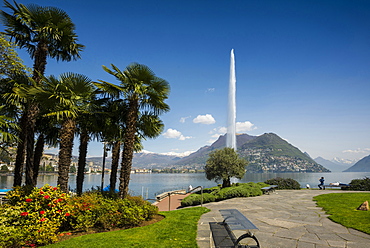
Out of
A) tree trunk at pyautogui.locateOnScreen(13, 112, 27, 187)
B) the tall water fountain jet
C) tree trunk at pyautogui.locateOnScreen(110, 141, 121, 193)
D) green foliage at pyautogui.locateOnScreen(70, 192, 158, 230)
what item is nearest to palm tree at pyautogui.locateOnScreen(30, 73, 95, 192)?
green foliage at pyautogui.locateOnScreen(70, 192, 158, 230)

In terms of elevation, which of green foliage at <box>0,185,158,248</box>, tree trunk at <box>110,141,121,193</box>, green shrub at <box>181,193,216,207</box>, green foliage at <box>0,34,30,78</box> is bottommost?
green shrub at <box>181,193,216,207</box>

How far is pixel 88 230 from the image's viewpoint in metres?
7.73

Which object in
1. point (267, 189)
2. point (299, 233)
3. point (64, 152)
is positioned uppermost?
point (64, 152)

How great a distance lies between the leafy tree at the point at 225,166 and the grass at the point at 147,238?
1981 cm

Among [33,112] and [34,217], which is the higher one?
[33,112]

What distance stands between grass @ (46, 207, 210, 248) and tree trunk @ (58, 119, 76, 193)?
3.72m

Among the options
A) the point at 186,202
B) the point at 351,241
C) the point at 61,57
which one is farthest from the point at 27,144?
the point at 351,241

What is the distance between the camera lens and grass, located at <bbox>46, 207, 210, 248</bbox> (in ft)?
19.5

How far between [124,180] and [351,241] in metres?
8.63

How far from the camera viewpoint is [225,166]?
27250mm

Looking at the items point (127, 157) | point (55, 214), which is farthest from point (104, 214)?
point (127, 157)

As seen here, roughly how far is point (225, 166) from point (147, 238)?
21.7 metres

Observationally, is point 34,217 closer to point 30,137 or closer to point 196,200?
point 30,137

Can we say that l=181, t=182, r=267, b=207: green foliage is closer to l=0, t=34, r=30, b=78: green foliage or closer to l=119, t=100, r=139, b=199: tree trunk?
l=119, t=100, r=139, b=199: tree trunk
